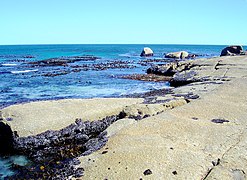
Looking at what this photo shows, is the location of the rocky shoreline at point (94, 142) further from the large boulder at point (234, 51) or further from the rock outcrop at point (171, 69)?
the large boulder at point (234, 51)

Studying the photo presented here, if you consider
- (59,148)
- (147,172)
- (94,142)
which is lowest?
(59,148)

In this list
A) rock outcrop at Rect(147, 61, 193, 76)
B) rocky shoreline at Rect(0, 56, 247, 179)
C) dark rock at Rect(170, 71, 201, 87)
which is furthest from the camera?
rock outcrop at Rect(147, 61, 193, 76)

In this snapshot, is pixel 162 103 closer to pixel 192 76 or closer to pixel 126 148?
pixel 126 148

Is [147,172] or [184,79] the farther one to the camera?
[184,79]

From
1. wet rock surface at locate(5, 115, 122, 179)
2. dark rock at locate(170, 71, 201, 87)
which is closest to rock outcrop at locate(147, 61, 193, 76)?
dark rock at locate(170, 71, 201, 87)

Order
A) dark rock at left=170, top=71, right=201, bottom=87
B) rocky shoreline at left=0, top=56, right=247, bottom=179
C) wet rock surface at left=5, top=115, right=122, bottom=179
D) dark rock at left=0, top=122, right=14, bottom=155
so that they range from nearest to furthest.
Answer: rocky shoreline at left=0, top=56, right=247, bottom=179
wet rock surface at left=5, top=115, right=122, bottom=179
dark rock at left=0, top=122, right=14, bottom=155
dark rock at left=170, top=71, right=201, bottom=87

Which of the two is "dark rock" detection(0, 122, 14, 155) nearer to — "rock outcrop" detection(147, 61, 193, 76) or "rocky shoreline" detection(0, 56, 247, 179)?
"rocky shoreline" detection(0, 56, 247, 179)

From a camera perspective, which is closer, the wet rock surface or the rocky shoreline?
the rocky shoreline

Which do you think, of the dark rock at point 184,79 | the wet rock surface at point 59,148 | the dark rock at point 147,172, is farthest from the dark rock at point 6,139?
the dark rock at point 184,79

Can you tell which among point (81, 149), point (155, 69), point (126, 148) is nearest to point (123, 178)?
point (126, 148)

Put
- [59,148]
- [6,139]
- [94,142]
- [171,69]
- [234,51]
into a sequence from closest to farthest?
1. [94,142]
2. [59,148]
3. [6,139]
4. [171,69]
5. [234,51]

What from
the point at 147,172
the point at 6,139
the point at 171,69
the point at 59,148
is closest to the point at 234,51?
the point at 171,69

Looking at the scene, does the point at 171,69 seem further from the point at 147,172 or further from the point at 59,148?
the point at 147,172

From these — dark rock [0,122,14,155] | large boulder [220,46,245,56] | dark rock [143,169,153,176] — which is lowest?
dark rock [0,122,14,155]
